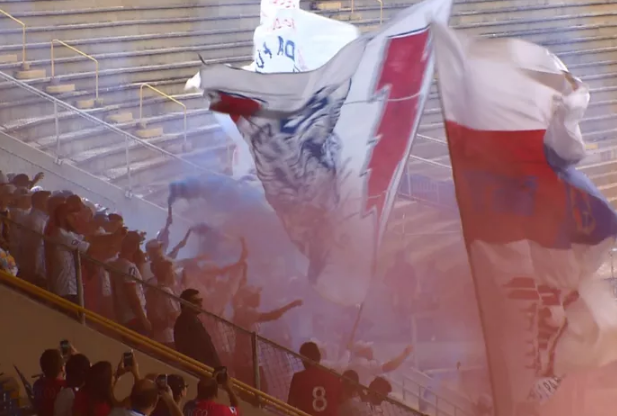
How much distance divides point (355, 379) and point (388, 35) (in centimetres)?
152

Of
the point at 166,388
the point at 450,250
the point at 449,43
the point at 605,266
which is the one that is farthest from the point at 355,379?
the point at 605,266

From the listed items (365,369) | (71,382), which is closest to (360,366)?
(365,369)

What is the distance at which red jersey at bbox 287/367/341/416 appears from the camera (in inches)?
159

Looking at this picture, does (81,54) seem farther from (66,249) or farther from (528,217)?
(66,249)

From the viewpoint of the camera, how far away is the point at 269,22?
6199 mm

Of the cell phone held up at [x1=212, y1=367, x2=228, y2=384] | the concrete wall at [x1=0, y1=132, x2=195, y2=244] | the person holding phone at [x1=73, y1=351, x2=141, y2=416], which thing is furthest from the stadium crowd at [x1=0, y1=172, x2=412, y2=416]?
the concrete wall at [x1=0, y1=132, x2=195, y2=244]

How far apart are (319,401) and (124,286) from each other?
76 cm

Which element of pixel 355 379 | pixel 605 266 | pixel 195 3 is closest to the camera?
pixel 355 379

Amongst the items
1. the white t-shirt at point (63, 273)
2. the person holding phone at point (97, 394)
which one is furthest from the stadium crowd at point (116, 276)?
the person holding phone at point (97, 394)

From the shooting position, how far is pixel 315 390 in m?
4.05

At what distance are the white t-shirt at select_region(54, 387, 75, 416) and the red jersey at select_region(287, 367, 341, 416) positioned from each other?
38.8 inches

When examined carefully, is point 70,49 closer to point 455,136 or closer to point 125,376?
point 455,136

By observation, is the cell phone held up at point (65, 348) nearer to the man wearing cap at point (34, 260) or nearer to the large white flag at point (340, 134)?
the man wearing cap at point (34, 260)

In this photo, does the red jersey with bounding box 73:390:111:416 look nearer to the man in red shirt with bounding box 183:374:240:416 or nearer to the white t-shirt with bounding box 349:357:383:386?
the man in red shirt with bounding box 183:374:240:416
